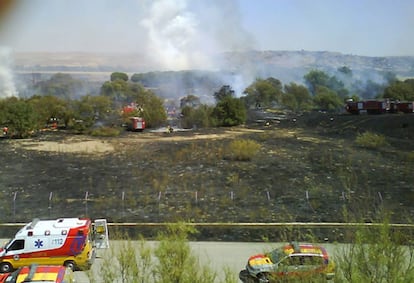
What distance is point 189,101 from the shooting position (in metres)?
30.5

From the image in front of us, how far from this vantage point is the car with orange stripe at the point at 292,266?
415cm

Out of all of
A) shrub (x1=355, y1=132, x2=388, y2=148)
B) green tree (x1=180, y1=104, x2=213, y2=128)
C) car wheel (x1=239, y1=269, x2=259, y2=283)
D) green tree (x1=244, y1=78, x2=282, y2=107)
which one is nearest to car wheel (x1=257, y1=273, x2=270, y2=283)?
car wheel (x1=239, y1=269, x2=259, y2=283)

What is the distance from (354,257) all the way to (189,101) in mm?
26945

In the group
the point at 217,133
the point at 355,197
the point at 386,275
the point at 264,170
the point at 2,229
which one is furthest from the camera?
the point at 217,133

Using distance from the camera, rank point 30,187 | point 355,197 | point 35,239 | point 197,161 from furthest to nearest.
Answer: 1. point 197,161
2. point 30,187
3. point 355,197
4. point 35,239

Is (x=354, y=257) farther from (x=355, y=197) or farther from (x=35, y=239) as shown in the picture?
(x=355, y=197)

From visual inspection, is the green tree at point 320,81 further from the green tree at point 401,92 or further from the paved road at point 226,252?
the paved road at point 226,252

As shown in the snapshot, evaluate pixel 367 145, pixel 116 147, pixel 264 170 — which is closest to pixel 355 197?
pixel 264 170

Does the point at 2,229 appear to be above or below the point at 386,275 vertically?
below

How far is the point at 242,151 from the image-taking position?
1394 centimetres

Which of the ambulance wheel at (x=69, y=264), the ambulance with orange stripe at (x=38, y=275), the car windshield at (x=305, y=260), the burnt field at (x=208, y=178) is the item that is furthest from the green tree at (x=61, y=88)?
the car windshield at (x=305, y=260)

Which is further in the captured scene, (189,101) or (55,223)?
(189,101)

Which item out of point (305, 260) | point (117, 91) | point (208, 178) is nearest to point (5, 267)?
point (305, 260)

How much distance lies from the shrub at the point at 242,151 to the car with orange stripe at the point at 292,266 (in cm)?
712
